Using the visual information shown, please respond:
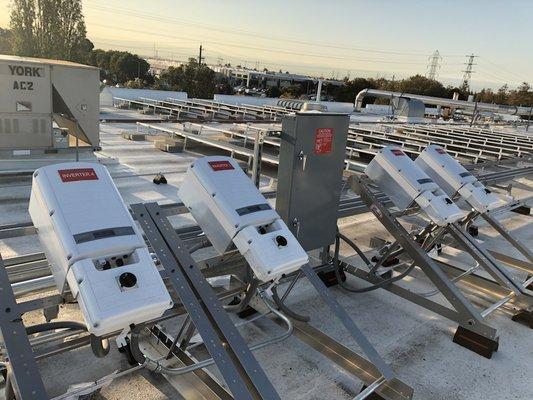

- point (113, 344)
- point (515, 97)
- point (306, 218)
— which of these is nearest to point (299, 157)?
point (306, 218)

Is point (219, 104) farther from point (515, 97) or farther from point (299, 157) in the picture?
point (515, 97)

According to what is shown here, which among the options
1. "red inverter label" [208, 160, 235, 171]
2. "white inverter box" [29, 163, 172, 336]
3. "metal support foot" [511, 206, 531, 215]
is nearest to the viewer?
"white inverter box" [29, 163, 172, 336]

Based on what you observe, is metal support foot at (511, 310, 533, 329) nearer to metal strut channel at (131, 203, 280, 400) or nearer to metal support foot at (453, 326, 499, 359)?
metal support foot at (453, 326, 499, 359)

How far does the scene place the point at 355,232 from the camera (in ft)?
17.7

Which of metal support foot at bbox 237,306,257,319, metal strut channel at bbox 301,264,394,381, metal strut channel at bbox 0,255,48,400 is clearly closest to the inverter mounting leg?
metal strut channel at bbox 301,264,394,381

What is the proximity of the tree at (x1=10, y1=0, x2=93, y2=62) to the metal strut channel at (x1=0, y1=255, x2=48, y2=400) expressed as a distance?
27304mm

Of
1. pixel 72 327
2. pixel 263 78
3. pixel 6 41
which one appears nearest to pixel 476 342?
pixel 72 327

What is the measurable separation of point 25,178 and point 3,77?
4.49 ft

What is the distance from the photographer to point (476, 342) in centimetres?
316

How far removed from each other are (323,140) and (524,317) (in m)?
2.20

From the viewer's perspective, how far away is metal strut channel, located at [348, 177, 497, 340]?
3176mm

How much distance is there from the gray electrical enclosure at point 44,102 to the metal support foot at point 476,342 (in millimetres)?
5774

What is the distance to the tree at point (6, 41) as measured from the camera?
2564cm

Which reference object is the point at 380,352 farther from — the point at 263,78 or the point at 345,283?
the point at 263,78
